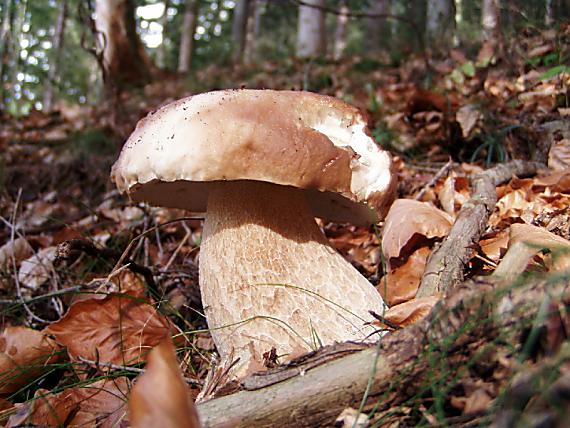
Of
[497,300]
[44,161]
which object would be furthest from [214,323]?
[44,161]

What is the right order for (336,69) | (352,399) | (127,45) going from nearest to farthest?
(352,399) < (336,69) < (127,45)

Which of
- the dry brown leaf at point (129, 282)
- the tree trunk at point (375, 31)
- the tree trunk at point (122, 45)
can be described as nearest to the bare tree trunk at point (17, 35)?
the tree trunk at point (122, 45)

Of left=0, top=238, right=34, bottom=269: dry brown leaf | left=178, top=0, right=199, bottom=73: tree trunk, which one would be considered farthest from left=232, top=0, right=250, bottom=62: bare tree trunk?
left=0, top=238, right=34, bottom=269: dry brown leaf

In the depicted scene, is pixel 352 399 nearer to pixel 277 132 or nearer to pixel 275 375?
pixel 275 375

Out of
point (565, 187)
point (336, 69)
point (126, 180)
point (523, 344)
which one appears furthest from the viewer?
point (336, 69)

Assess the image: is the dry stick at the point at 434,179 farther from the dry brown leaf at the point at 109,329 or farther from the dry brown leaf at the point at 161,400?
the dry brown leaf at the point at 161,400

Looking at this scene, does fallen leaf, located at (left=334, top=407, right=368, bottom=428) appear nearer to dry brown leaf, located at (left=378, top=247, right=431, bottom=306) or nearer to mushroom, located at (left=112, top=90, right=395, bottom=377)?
mushroom, located at (left=112, top=90, right=395, bottom=377)
